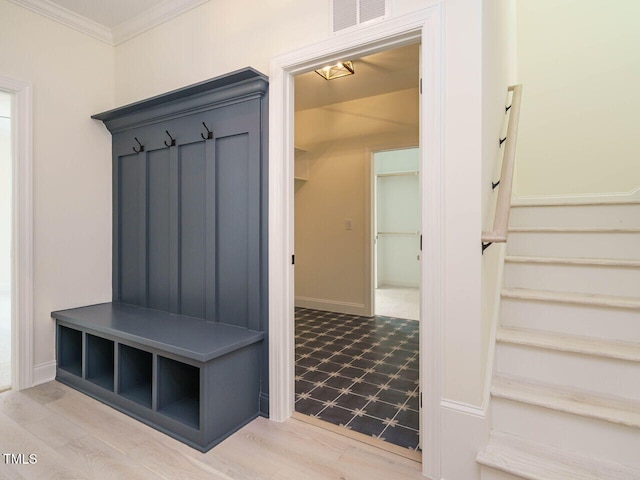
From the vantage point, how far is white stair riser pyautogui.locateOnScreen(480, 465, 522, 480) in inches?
→ 54.4

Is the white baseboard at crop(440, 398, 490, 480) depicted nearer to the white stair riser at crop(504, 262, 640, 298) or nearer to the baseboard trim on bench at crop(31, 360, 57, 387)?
the white stair riser at crop(504, 262, 640, 298)

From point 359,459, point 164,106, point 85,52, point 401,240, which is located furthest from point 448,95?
point 401,240

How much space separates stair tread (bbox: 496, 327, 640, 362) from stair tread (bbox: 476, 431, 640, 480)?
17.7 inches

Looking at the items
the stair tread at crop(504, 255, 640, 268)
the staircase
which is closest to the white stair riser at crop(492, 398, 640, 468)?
the staircase

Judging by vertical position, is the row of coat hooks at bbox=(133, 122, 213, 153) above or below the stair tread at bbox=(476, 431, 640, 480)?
above

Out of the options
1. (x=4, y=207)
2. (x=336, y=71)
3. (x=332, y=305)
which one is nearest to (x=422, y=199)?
(x=336, y=71)

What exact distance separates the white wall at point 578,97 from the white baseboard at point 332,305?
242 cm

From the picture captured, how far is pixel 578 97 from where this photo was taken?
3074mm

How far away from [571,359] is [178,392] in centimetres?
228

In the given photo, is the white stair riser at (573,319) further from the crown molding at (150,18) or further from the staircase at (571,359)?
the crown molding at (150,18)

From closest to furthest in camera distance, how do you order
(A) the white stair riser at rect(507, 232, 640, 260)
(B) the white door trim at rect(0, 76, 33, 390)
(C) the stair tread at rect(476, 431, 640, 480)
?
(C) the stair tread at rect(476, 431, 640, 480), (A) the white stair riser at rect(507, 232, 640, 260), (B) the white door trim at rect(0, 76, 33, 390)

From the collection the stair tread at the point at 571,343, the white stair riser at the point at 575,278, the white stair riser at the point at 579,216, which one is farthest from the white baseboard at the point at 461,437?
the white stair riser at the point at 579,216

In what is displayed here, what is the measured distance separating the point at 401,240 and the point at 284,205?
17.8ft

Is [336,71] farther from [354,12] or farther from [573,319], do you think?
[573,319]
